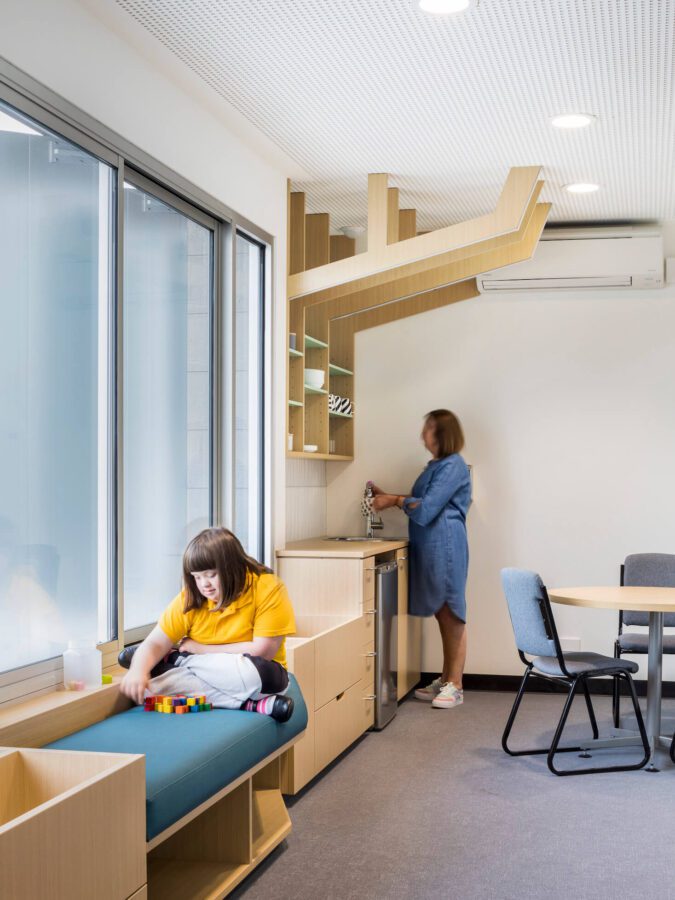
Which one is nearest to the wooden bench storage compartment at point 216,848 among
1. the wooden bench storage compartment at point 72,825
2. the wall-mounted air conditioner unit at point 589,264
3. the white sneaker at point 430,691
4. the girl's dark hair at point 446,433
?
the wooden bench storage compartment at point 72,825

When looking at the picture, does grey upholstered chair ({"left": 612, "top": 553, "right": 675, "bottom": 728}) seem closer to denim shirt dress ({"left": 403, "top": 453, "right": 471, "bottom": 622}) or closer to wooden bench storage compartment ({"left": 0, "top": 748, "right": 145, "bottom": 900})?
denim shirt dress ({"left": 403, "top": 453, "right": 471, "bottom": 622})

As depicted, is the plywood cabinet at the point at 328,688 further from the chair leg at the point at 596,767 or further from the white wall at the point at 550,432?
the white wall at the point at 550,432

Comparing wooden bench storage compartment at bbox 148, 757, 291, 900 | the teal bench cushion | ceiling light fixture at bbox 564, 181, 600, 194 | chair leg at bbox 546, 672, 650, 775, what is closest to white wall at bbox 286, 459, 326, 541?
chair leg at bbox 546, 672, 650, 775

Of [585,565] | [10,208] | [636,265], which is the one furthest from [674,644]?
[10,208]

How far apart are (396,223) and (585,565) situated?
244cm

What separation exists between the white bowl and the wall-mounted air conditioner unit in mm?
1300

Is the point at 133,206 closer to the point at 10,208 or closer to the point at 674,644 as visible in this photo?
the point at 10,208

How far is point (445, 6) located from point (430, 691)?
12.8 feet

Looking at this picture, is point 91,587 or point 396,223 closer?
point 91,587

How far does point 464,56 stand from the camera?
378cm

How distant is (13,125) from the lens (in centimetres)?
301

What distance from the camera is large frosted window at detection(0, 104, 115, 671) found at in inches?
119

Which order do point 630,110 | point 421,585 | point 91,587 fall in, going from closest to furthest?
point 91,587, point 630,110, point 421,585

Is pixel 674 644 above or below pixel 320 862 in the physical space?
above
